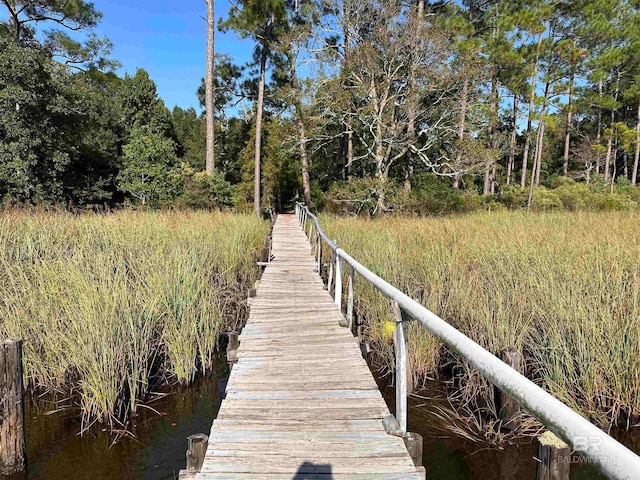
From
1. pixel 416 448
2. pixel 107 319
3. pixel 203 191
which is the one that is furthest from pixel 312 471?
pixel 203 191

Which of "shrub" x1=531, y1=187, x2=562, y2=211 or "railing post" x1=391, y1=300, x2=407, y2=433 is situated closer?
"railing post" x1=391, y1=300, x2=407, y2=433

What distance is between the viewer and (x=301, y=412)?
296 centimetres

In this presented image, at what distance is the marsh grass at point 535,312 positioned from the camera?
133 inches

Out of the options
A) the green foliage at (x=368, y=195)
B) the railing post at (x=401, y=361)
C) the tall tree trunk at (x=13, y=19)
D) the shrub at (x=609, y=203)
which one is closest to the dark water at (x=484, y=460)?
the railing post at (x=401, y=361)

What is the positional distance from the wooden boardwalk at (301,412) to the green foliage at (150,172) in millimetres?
15706

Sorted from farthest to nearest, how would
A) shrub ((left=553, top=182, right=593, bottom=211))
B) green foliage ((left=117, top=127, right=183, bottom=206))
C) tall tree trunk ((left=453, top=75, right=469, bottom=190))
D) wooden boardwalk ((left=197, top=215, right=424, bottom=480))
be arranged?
1. green foliage ((left=117, top=127, right=183, bottom=206))
2. shrub ((left=553, top=182, right=593, bottom=211))
3. tall tree trunk ((left=453, top=75, right=469, bottom=190))
4. wooden boardwalk ((left=197, top=215, right=424, bottom=480))

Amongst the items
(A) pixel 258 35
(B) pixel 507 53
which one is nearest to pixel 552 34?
(B) pixel 507 53

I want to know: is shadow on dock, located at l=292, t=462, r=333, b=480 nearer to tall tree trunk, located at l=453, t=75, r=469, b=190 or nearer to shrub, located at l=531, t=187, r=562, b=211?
tall tree trunk, located at l=453, t=75, r=469, b=190

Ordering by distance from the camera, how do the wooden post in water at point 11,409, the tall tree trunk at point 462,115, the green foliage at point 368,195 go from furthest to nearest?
1. the tall tree trunk at point 462,115
2. the green foliage at point 368,195
3. the wooden post in water at point 11,409

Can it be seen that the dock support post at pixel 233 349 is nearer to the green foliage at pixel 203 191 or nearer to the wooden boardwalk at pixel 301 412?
the wooden boardwalk at pixel 301 412

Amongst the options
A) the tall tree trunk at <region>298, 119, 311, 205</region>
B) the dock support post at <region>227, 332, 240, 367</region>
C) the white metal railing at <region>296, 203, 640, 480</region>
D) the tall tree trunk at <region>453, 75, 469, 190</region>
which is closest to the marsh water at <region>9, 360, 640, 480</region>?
the dock support post at <region>227, 332, 240, 367</region>

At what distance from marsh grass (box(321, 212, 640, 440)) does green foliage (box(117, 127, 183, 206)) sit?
14.7 metres

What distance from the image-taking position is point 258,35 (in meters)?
21.7

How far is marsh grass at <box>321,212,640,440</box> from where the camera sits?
11.1ft
